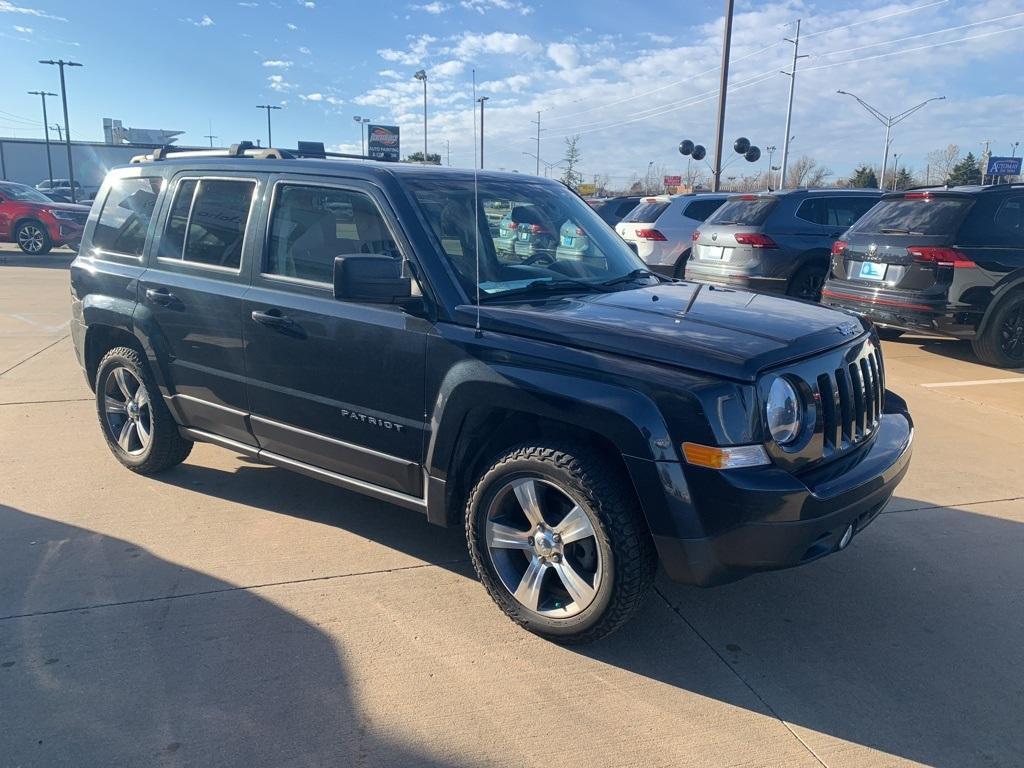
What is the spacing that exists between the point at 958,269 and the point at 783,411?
6.03m

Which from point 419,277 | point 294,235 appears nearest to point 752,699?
point 419,277

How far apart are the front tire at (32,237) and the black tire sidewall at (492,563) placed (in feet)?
64.4

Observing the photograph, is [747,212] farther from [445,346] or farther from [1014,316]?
[445,346]

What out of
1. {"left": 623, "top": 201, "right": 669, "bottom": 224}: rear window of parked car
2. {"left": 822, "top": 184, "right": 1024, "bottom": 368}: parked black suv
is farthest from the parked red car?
{"left": 822, "top": 184, "right": 1024, "bottom": 368}: parked black suv

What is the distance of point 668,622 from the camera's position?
3.42 metres

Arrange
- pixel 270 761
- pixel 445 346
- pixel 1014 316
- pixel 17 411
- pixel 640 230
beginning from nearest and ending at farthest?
pixel 270 761, pixel 445 346, pixel 17 411, pixel 1014 316, pixel 640 230

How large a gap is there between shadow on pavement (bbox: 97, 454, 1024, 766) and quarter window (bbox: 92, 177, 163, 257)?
5.95 ft

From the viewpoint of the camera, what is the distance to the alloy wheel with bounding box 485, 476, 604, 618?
10.1 feet

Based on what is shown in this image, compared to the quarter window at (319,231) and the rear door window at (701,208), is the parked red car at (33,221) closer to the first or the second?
the rear door window at (701,208)

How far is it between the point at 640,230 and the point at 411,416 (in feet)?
33.3

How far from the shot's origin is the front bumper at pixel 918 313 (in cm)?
781

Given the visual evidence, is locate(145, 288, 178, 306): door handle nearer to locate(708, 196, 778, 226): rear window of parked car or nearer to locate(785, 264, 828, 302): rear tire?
locate(708, 196, 778, 226): rear window of parked car

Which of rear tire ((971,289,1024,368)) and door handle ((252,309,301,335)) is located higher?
door handle ((252,309,301,335))

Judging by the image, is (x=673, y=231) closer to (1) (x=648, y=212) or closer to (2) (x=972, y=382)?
(1) (x=648, y=212)
